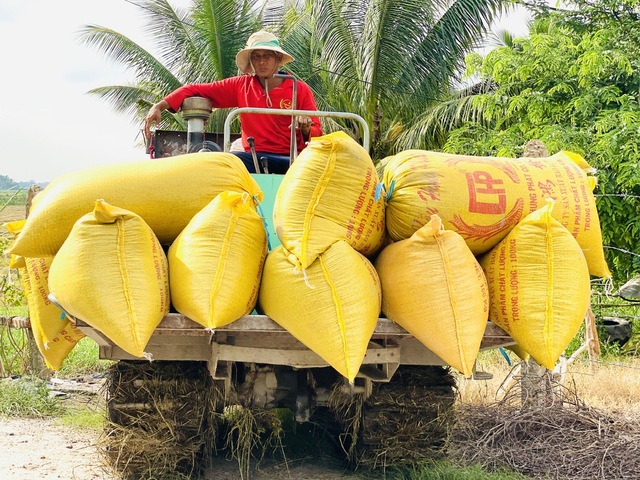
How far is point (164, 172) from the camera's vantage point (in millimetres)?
3236

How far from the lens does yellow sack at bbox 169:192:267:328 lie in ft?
9.41

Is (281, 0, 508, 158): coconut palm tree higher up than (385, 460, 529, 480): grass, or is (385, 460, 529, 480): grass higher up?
(281, 0, 508, 158): coconut palm tree

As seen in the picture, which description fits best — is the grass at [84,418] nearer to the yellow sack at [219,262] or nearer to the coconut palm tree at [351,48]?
the yellow sack at [219,262]

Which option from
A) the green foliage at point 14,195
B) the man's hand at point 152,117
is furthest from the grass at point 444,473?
the green foliage at point 14,195

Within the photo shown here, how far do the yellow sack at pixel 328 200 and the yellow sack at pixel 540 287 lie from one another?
532 millimetres

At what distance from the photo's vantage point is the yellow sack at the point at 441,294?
112 inches

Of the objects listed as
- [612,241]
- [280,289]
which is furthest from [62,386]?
[612,241]

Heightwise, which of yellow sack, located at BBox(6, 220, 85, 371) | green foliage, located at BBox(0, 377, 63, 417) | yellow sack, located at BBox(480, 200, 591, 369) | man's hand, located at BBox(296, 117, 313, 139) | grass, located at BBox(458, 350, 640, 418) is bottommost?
green foliage, located at BBox(0, 377, 63, 417)

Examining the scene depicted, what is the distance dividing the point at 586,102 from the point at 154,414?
849 centimetres

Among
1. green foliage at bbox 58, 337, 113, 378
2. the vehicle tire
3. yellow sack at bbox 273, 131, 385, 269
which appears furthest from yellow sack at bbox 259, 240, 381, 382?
the vehicle tire

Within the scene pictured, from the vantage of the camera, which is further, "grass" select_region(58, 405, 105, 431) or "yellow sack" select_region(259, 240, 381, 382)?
"grass" select_region(58, 405, 105, 431)

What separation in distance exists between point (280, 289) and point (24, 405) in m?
3.85

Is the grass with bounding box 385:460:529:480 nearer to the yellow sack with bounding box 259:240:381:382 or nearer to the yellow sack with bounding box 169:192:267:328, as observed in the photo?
the yellow sack with bounding box 259:240:381:382

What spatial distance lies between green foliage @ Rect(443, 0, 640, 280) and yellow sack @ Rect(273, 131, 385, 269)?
22.7 feet
